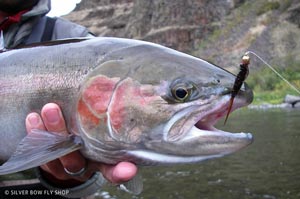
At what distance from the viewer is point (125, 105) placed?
1858 millimetres

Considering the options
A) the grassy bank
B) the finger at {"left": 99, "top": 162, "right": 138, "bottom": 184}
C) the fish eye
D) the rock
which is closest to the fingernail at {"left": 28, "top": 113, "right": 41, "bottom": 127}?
the finger at {"left": 99, "top": 162, "right": 138, "bottom": 184}

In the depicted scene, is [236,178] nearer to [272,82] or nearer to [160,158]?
[160,158]

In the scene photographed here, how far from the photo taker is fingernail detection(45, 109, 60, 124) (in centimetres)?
191

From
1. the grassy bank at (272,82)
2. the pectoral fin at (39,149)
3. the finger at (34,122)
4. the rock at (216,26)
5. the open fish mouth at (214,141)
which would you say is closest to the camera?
the open fish mouth at (214,141)

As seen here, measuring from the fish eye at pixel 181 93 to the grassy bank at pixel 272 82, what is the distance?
76.8 ft

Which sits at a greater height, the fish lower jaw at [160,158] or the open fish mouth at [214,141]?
the open fish mouth at [214,141]

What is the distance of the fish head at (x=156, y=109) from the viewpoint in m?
1.77

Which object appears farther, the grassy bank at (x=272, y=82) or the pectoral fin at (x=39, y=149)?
the grassy bank at (x=272, y=82)

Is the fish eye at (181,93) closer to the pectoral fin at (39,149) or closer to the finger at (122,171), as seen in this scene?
the finger at (122,171)

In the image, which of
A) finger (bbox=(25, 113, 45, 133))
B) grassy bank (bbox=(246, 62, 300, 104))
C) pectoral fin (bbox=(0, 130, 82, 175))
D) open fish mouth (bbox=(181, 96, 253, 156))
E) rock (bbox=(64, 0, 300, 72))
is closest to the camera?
open fish mouth (bbox=(181, 96, 253, 156))

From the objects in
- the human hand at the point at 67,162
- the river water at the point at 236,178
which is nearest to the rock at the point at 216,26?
the river water at the point at 236,178

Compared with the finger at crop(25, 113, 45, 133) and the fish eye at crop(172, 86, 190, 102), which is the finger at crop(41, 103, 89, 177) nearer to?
the finger at crop(25, 113, 45, 133)

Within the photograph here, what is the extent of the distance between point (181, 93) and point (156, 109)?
11 cm

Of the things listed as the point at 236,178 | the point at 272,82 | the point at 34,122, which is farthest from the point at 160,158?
the point at 272,82
